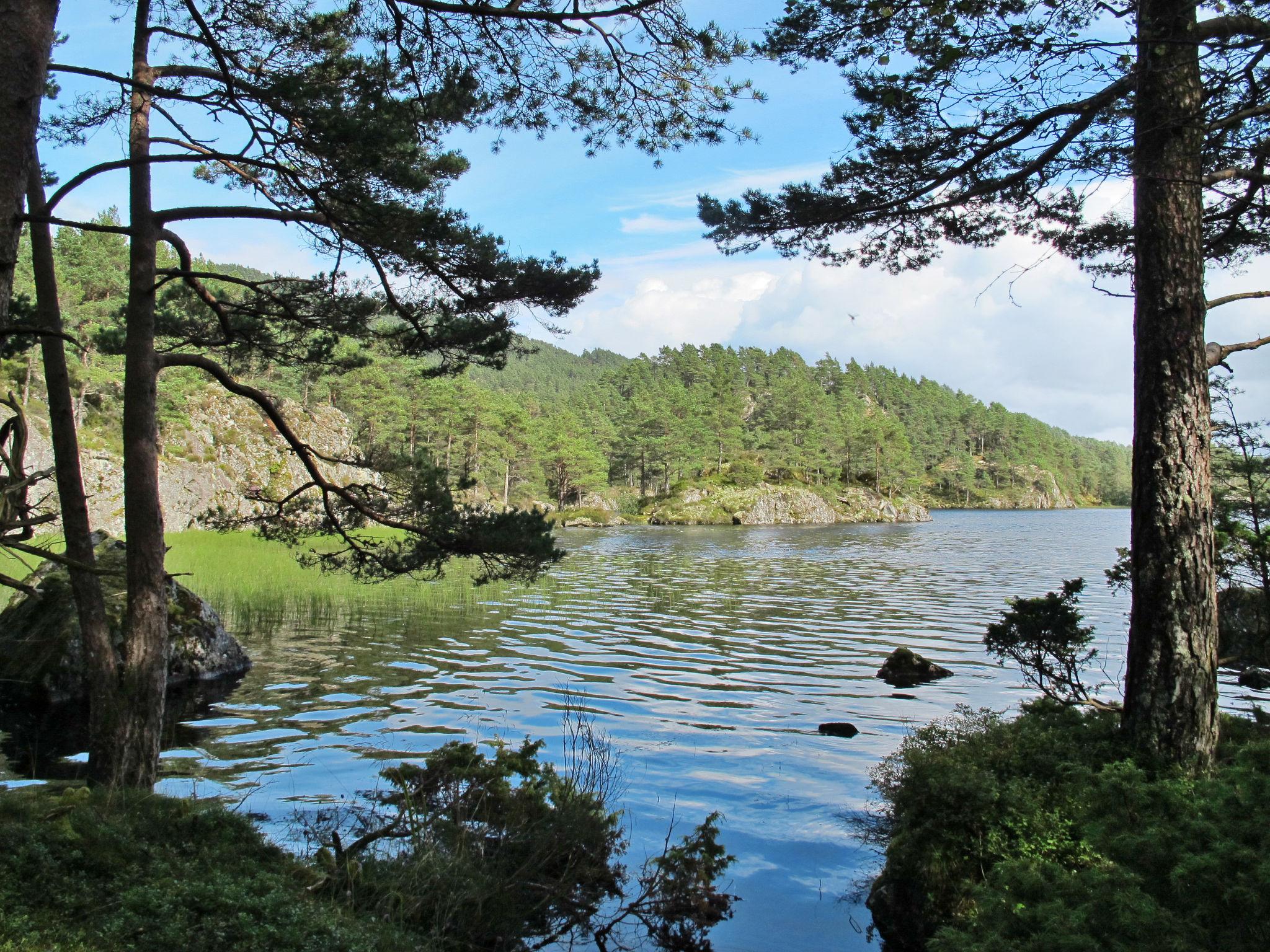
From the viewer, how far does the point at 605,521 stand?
7088cm

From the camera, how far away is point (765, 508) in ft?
248

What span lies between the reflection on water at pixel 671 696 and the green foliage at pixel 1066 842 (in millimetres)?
775

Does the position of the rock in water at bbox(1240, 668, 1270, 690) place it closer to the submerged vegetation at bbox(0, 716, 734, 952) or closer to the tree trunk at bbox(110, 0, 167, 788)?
the submerged vegetation at bbox(0, 716, 734, 952)

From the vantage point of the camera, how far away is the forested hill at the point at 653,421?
41.3 m

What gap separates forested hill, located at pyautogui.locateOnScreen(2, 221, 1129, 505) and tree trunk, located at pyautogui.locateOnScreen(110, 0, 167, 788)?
1742 mm

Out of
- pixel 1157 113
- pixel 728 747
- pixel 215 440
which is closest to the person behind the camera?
pixel 1157 113

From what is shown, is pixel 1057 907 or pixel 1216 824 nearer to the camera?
pixel 1216 824

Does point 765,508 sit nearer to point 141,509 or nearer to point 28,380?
point 28,380

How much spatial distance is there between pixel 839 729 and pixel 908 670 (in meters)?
3.68

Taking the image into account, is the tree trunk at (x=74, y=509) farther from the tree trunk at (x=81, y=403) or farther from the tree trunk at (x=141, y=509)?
the tree trunk at (x=81, y=403)

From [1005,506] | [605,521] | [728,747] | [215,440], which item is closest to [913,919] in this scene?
[728,747]

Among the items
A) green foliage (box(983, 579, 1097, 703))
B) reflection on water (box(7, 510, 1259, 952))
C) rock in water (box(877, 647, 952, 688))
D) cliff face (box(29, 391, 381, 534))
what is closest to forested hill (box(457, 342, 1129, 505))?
cliff face (box(29, 391, 381, 534))

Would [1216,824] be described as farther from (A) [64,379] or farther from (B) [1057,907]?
(A) [64,379]

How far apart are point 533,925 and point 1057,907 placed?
3297mm
